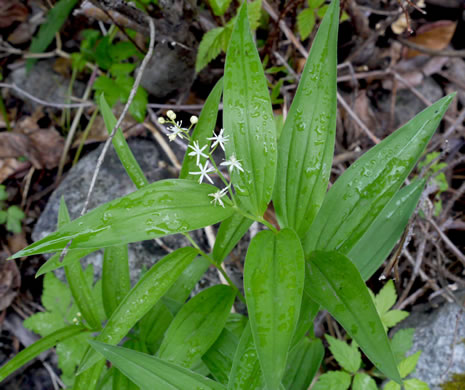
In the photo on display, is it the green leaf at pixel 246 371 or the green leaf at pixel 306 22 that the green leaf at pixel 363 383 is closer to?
the green leaf at pixel 246 371

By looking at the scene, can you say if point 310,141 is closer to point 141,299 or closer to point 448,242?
point 141,299

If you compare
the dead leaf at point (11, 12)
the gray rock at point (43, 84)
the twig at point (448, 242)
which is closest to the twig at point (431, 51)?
the twig at point (448, 242)

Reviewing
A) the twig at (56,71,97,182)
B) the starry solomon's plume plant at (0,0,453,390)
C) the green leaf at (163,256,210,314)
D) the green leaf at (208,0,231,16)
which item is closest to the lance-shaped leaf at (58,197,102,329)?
the starry solomon's plume plant at (0,0,453,390)

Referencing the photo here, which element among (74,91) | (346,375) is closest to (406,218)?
(346,375)

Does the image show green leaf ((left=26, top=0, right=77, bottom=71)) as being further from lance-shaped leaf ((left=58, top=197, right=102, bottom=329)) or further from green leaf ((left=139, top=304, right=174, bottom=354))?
green leaf ((left=139, top=304, right=174, bottom=354))

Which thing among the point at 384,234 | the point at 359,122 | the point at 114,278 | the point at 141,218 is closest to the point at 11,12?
the point at 114,278
